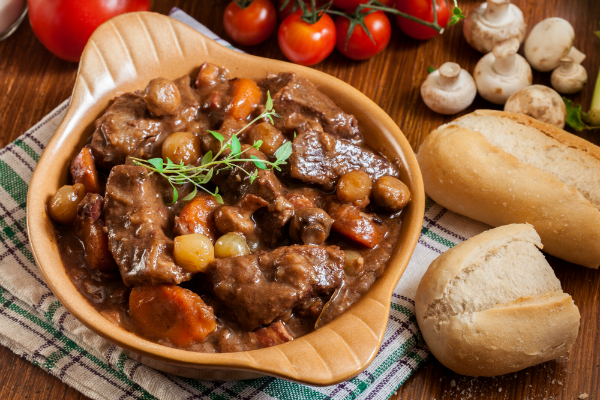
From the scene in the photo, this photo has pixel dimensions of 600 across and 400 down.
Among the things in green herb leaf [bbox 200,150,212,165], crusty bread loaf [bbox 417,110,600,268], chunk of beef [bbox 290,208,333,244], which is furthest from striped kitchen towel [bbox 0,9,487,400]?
green herb leaf [bbox 200,150,212,165]

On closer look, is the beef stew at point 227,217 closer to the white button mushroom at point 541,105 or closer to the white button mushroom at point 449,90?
the white button mushroom at point 449,90

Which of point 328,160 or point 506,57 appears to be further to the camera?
point 506,57

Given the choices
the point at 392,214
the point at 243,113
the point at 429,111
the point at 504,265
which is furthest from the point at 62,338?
the point at 429,111

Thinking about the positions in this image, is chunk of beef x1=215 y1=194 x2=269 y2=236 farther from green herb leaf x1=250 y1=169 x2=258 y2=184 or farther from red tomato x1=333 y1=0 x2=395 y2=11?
red tomato x1=333 y1=0 x2=395 y2=11

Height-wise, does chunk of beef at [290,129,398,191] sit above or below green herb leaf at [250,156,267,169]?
below

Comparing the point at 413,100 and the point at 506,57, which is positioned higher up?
the point at 506,57

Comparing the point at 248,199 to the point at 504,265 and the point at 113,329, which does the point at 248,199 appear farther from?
the point at 504,265

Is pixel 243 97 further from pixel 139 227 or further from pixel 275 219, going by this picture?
pixel 139 227

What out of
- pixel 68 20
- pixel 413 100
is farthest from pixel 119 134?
pixel 413 100
